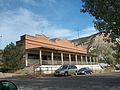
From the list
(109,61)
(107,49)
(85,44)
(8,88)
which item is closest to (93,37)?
(85,44)

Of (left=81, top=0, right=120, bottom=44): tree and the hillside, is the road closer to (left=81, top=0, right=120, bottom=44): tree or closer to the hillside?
(left=81, top=0, right=120, bottom=44): tree

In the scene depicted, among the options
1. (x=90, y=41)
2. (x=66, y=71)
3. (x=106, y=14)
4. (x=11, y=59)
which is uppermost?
(x=90, y=41)

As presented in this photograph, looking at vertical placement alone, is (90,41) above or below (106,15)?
above

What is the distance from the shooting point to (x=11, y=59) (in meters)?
44.5

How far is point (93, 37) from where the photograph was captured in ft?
415

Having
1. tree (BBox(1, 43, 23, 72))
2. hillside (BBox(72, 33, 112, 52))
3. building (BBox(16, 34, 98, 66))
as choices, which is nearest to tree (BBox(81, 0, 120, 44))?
tree (BBox(1, 43, 23, 72))

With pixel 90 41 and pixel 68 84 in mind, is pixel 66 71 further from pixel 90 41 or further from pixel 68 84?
pixel 90 41

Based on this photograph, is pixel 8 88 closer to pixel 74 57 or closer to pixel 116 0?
pixel 116 0

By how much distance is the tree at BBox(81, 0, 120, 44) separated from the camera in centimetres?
2018

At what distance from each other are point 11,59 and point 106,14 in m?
27.0

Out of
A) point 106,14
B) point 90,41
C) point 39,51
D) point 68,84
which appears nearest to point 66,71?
point 39,51

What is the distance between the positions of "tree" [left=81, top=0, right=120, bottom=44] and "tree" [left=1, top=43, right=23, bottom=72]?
80.6 ft

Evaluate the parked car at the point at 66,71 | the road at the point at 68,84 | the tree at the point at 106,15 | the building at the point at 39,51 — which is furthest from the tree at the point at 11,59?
the tree at the point at 106,15

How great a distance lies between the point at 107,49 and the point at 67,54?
104 ft
